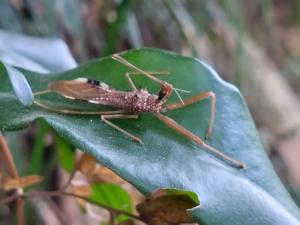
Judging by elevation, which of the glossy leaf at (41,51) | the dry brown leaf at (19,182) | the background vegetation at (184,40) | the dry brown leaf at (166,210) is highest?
the background vegetation at (184,40)

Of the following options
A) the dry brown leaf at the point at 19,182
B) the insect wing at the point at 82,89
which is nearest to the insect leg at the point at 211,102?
the insect wing at the point at 82,89

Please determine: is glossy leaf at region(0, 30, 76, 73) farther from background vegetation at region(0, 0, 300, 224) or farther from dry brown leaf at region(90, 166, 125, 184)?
dry brown leaf at region(90, 166, 125, 184)

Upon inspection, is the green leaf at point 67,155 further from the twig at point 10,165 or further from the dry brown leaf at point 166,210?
the dry brown leaf at point 166,210

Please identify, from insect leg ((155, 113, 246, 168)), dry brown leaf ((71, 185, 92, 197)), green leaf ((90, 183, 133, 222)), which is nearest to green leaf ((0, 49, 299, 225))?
insect leg ((155, 113, 246, 168))

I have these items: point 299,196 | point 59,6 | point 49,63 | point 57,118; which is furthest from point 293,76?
point 57,118

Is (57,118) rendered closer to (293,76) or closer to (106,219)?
(106,219)

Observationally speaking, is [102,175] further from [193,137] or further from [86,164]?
[193,137]
